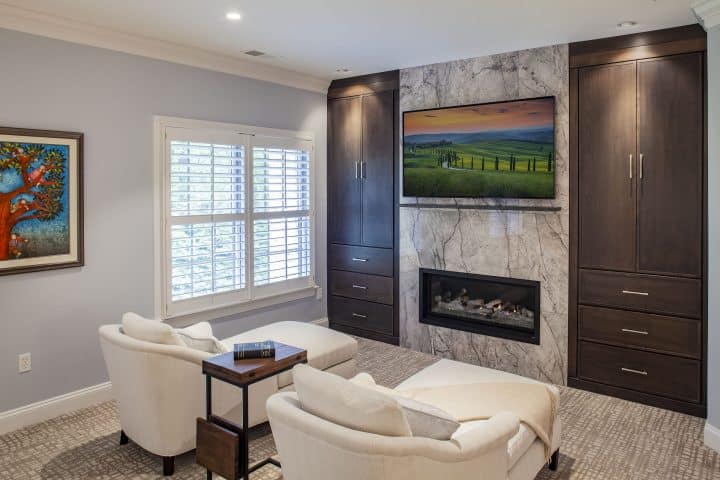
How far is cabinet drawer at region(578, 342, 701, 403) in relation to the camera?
3.75 m

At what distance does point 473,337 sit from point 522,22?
266 cm

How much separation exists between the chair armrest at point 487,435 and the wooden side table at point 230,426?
0.97 metres

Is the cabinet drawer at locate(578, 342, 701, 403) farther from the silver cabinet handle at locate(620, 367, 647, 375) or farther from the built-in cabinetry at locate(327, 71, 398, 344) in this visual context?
the built-in cabinetry at locate(327, 71, 398, 344)

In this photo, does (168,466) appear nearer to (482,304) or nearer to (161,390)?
(161,390)

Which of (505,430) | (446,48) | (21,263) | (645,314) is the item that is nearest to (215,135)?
(21,263)

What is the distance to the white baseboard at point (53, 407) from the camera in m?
3.47

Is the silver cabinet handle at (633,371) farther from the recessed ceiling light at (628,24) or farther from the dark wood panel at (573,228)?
the recessed ceiling light at (628,24)

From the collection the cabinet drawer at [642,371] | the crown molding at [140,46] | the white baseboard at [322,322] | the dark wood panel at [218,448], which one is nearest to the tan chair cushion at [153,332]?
the dark wood panel at [218,448]

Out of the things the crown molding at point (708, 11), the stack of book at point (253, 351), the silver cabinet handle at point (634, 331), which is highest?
the crown molding at point (708, 11)

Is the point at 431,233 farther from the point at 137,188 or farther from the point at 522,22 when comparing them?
the point at 137,188

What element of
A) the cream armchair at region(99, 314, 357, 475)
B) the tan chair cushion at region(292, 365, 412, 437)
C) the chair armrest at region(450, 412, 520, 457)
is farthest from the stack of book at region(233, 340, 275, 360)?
the chair armrest at region(450, 412, 520, 457)

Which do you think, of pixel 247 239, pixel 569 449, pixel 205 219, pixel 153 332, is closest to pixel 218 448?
pixel 153 332

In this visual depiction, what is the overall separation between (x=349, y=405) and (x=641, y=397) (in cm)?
300

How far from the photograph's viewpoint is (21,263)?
349 cm
